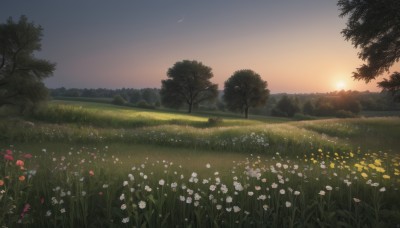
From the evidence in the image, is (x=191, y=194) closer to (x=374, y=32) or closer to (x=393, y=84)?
(x=374, y=32)

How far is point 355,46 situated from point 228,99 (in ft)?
128

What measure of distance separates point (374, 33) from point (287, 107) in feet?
220

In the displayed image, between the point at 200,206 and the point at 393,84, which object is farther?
the point at 393,84

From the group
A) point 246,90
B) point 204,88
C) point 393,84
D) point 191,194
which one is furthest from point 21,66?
point 246,90

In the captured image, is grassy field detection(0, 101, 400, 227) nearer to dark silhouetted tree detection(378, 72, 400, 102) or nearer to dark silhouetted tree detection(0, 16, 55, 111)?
dark silhouetted tree detection(0, 16, 55, 111)

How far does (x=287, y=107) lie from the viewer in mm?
84000

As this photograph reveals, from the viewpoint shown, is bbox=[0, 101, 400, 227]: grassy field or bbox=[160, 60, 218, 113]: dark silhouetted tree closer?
bbox=[0, 101, 400, 227]: grassy field

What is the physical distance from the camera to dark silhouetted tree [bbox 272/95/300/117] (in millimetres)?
83188

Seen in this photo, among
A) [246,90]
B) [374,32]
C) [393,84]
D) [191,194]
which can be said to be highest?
[374,32]

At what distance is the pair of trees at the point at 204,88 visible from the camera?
2315 inches

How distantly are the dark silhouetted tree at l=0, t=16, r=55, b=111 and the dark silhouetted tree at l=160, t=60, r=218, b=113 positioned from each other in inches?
1456

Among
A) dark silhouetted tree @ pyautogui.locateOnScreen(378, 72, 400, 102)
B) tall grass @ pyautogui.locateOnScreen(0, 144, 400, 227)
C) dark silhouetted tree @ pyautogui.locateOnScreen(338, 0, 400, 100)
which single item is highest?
dark silhouetted tree @ pyautogui.locateOnScreen(338, 0, 400, 100)

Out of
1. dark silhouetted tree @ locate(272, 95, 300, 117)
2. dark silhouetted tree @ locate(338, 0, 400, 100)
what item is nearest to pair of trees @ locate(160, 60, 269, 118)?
dark silhouetted tree @ locate(272, 95, 300, 117)

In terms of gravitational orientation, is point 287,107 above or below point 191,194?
above
